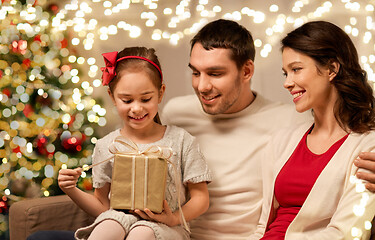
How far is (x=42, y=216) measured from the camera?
208 cm

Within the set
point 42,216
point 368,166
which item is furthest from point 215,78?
point 42,216

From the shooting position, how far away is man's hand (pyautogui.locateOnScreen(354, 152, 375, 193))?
59.9 inches

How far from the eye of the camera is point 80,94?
297 centimetres

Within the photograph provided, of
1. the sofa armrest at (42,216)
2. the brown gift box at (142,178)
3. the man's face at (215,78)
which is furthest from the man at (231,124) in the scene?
the sofa armrest at (42,216)

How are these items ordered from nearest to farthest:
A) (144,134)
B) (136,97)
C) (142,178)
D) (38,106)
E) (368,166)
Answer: (368,166), (142,178), (136,97), (144,134), (38,106)

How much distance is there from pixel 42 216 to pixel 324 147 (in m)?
1.17

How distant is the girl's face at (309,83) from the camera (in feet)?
5.51

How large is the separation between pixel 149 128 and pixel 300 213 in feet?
2.10

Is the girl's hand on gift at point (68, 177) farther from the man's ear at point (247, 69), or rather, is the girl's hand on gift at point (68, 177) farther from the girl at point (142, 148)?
the man's ear at point (247, 69)

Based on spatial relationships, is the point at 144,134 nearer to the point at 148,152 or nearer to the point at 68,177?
the point at 148,152

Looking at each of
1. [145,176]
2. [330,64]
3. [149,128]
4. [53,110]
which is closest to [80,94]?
[53,110]

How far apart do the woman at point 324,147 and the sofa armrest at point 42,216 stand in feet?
2.77

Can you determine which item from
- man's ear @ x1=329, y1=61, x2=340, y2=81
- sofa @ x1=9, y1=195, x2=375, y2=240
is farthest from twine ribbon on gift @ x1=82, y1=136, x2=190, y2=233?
man's ear @ x1=329, y1=61, x2=340, y2=81

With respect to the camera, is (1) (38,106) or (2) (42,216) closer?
(2) (42,216)
